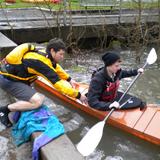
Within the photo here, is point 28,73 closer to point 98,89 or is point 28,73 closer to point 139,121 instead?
point 98,89

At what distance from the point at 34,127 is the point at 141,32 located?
5.43 meters

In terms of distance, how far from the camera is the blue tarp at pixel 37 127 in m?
4.54

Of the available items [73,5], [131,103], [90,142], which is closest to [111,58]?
[131,103]

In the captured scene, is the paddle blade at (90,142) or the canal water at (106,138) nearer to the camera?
the paddle blade at (90,142)

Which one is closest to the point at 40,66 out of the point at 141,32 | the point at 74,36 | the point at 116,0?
the point at 141,32

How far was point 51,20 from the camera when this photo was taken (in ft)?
36.7

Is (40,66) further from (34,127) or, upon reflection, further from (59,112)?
(59,112)

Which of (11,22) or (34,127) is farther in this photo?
(11,22)

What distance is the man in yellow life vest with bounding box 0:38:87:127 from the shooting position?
193 inches

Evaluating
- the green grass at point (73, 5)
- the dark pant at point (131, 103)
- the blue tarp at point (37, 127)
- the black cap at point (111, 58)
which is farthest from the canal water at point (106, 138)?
the green grass at point (73, 5)

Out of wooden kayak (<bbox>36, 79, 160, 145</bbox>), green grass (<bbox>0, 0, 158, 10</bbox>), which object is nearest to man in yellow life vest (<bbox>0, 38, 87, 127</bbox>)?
wooden kayak (<bbox>36, 79, 160, 145</bbox>)

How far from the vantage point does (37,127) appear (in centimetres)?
475

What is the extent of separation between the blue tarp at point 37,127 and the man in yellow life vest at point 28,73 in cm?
13

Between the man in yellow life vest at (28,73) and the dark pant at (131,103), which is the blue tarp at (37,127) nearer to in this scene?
the man in yellow life vest at (28,73)
